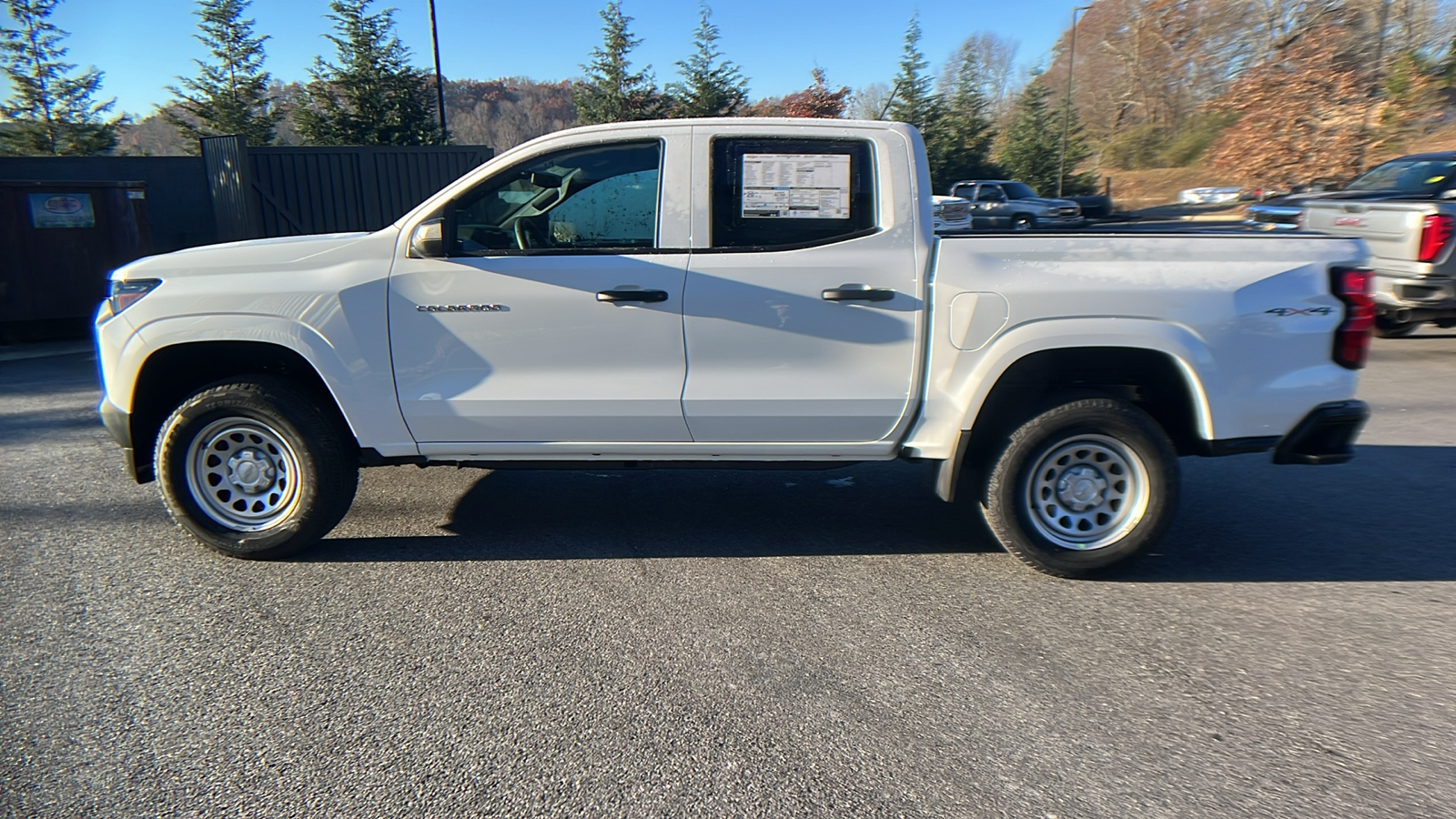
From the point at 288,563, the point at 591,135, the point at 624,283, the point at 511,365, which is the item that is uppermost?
the point at 591,135

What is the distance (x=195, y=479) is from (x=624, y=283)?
7.44 feet

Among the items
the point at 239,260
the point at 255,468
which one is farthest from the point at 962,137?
the point at 255,468

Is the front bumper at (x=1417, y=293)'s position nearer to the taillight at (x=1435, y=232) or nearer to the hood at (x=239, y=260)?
the taillight at (x=1435, y=232)

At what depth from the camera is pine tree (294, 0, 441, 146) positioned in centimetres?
2275

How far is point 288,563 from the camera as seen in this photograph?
173 inches

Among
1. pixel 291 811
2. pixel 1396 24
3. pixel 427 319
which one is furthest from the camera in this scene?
pixel 1396 24

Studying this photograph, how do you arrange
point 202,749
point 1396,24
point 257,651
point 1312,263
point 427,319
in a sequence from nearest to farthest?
point 202,749 → point 257,651 → point 1312,263 → point 427,319 → point 1396,24

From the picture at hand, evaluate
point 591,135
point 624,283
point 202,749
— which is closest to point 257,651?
point 202,749

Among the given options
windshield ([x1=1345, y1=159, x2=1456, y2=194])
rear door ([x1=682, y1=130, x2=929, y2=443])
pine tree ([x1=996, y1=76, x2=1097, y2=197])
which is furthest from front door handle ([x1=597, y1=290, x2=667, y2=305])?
pine tree ([x1=996, y1=76, x2=1097, y2=197])

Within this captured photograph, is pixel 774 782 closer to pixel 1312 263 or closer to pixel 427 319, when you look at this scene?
pixel 427 319

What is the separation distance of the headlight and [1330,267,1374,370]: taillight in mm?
5259

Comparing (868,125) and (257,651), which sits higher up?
(868,125)

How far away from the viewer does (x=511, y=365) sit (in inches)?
165

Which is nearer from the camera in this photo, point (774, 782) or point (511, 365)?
point (774, 782)
